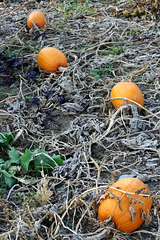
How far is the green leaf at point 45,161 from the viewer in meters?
3.00

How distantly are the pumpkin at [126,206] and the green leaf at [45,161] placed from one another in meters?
0.78

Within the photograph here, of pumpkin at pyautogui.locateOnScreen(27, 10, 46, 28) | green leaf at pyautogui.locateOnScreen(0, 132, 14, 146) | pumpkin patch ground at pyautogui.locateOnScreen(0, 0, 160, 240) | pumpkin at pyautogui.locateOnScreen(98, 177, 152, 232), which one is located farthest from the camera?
pumpkin at pyautogui.locateOnScreen(27, 10, 46, 28)

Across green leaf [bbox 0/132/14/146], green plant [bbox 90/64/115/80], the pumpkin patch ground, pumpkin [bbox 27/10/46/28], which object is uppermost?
pumpkin [bbox 27/10/46/28]

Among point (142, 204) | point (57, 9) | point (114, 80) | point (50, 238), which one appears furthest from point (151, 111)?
point (57, 9)

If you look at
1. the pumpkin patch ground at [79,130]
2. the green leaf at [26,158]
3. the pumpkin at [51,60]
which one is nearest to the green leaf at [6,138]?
the pumpkin patch ground at [79,130]

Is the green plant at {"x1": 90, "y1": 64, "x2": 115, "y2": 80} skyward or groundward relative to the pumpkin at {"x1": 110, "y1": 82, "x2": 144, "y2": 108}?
→ groundward

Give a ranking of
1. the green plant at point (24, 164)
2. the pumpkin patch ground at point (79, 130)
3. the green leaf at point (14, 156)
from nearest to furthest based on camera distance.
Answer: the pumpkin patch ground at point (79, 130)
the green plant at point (24, 164)
the green leaf at point (14, 156)

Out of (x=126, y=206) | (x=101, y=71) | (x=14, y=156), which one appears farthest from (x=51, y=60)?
(x=126, y=206)

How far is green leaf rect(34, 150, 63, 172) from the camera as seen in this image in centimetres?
300

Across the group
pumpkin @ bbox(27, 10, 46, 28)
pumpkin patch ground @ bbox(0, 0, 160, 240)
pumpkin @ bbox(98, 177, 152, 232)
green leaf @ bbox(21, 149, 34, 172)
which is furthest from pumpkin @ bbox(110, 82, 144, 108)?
pumpkin @ bbox(27, 10, 46, 28)

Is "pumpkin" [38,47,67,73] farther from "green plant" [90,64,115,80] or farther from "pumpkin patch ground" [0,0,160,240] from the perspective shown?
"green plant" [90,64,115,80]

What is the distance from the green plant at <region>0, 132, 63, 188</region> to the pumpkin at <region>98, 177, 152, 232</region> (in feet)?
2.54

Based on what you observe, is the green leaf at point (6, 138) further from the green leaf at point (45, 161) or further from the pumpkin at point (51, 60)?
the pumpkin at point (51, 60)

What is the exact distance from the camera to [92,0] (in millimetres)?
7402
